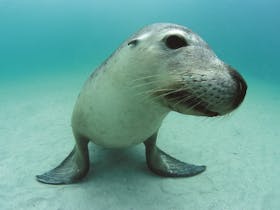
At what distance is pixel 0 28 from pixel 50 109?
150 feet

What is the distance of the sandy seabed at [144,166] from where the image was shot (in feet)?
10.1

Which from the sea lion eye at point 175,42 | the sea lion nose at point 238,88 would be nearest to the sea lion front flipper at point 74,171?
the sea lion eye at point 175,42

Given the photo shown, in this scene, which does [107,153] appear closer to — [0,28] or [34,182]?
[34,182]

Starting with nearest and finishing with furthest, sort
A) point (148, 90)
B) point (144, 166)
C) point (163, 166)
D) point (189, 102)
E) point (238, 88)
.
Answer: point (238, 88) < point (189, 102) < point (148, 90) < point (163, 166) < point (144, 166)

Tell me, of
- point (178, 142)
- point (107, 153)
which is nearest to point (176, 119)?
point (178, 142)

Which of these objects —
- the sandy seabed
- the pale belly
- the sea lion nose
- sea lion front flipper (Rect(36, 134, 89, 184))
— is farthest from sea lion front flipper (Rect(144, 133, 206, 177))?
the sea lion nose

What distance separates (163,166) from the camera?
355 cm

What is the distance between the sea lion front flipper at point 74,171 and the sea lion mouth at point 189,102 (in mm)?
1380

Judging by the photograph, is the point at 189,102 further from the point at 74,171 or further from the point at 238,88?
the point at 74,171

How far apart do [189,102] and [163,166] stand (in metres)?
1.64

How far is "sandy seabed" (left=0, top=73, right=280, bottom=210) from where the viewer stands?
3.07m

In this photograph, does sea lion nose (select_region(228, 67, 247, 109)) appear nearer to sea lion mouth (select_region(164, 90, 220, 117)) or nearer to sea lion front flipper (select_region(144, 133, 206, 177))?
sea lion mouth (select_region(164, 90, 220, 117))

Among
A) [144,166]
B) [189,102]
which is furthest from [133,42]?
[144,166]

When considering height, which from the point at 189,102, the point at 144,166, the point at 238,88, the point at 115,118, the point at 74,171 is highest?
the point at 238,88
